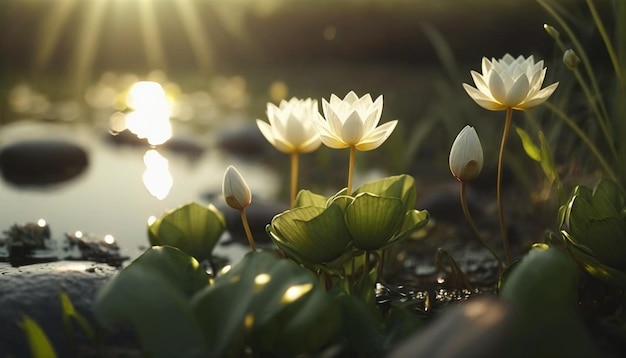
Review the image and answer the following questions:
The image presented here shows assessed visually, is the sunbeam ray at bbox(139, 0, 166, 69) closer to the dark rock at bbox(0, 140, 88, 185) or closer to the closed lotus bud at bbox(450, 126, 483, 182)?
the dark rock at bbox(0, 140, 88, 185)

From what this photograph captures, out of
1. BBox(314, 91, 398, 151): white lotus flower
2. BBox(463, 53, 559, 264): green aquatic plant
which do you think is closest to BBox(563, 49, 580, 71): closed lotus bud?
BBox(463, 53, 559, 264): green aquatic plant

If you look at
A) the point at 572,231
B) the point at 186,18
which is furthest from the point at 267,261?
the point at 186,18

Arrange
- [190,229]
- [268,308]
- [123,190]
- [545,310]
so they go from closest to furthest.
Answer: [545,310] < [268,308] < [190,229] < [123,190]

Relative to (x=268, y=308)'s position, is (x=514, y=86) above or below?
above

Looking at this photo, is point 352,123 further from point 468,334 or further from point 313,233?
point 468,334

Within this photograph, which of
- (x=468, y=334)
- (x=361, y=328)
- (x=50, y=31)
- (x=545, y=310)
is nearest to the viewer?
(x=468, y=334)

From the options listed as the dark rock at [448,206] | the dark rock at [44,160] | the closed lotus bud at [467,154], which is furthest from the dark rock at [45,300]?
the dark rock at [44,160]

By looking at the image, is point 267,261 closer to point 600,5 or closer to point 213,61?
point 600,5

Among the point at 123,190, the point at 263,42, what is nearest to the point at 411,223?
the point at 123,190
